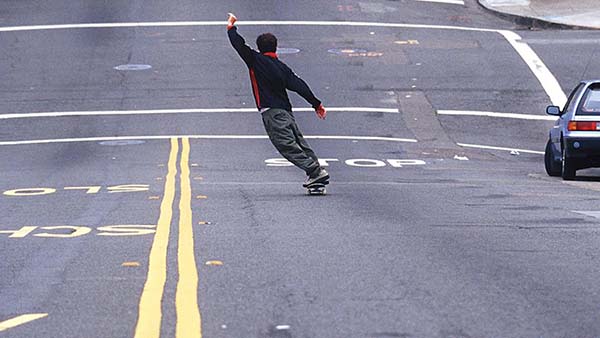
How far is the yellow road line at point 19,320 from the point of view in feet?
24.4

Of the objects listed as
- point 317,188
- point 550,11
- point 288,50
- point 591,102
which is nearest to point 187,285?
point 317,188

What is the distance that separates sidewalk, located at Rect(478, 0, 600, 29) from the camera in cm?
3984

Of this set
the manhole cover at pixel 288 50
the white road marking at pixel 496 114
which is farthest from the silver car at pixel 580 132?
the manhole cover at pixel 288 50

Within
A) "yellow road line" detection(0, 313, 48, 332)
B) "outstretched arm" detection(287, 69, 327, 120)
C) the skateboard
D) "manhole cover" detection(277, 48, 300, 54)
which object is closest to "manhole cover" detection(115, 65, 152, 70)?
"manhole cover" detection(277, 48, 300, 54)

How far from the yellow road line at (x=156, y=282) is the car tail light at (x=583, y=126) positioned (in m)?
6.68

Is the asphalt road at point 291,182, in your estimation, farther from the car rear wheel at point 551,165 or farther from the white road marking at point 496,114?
the car rear wheel at point 551,165

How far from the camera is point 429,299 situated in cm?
815

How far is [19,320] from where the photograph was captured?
7625mm

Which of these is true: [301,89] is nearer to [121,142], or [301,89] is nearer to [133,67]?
[121,142]

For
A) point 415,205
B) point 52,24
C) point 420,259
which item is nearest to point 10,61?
point 52,24

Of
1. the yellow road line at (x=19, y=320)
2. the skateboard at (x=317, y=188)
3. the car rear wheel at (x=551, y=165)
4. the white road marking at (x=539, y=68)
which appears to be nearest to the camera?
the yellow road line at (x=19, y=320)

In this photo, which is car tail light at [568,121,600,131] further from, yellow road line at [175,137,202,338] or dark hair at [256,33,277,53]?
yellow road line at [175,137,202,338]

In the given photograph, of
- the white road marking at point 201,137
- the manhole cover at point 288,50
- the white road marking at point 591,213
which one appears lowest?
the manhole cover at point 288,50

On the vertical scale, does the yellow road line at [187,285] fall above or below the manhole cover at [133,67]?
above
